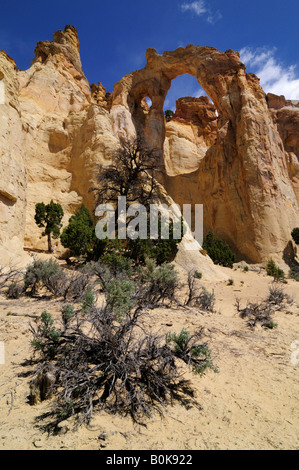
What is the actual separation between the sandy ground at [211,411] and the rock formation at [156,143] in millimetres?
7071

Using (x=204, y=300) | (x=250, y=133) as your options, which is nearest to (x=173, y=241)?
(x=204, y=300)

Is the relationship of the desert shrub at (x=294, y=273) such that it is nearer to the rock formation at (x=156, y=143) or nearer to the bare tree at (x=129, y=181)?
the rock formation at (x=156, y=143)

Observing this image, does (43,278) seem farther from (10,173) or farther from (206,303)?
(10,173)

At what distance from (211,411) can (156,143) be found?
30840 millimetres

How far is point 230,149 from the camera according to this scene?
2548 cm

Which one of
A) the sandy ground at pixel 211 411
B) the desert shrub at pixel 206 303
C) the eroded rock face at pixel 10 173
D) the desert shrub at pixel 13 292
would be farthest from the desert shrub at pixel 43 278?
the desert shrub at pixel 206 303

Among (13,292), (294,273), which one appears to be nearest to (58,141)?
(13,292)

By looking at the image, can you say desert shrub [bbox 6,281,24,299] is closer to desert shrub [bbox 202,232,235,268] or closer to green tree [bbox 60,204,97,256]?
green tree [bbox 60,204,97,256]

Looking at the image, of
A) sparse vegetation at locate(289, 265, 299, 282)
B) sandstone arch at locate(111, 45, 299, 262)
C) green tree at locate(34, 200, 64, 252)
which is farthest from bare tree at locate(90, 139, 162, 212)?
sandstone arch at locate(111, 45, 299, 262)

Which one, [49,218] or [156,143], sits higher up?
[156,143]

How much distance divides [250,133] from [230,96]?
5573 mm

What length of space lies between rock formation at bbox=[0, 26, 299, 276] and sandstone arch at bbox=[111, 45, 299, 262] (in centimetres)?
10

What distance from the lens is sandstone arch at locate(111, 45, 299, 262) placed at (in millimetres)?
22672

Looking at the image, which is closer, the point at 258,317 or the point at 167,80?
the point at 258,317
